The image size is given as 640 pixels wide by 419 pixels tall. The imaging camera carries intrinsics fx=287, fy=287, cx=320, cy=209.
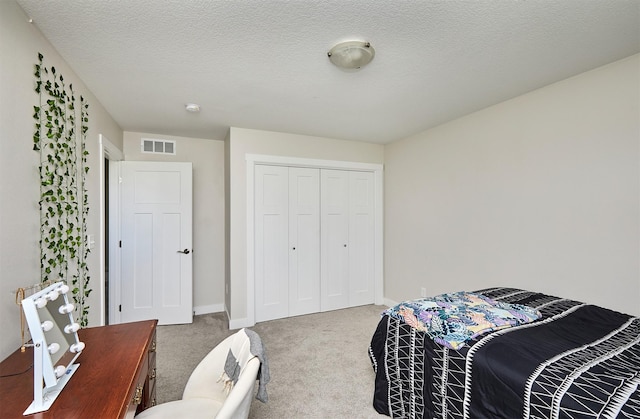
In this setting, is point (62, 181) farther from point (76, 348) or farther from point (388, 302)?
point (388, 302)

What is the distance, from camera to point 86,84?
2.25 meters

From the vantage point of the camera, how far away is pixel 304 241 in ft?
12.7

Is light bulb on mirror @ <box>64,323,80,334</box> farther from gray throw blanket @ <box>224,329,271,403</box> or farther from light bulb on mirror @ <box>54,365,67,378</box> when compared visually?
gray throw blanket @ <box>224,329,271,403</box>

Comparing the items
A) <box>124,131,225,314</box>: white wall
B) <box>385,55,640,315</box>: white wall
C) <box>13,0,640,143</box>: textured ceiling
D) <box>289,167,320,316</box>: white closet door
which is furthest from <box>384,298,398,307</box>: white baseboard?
<box>13,0,640,143</box>: textured ceiling

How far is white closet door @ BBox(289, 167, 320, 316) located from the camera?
381cm

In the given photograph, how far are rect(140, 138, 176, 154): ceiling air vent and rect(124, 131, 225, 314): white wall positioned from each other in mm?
66

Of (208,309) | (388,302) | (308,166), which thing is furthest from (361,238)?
(208,309)

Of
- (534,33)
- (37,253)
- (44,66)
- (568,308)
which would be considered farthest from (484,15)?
(37,253)

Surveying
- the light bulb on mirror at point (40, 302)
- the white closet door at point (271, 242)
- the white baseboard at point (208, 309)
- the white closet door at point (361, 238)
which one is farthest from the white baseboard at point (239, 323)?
the light bulb on mirror at point (40, 302)

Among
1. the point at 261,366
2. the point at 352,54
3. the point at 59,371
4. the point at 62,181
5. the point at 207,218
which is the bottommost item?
the point at 261,366

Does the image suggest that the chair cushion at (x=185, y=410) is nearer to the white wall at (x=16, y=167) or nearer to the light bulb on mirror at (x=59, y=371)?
the light bulb on mirror at (x=59, y=371)

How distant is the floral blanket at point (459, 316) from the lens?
1.60 m

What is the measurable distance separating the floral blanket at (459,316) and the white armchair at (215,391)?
1.06 m

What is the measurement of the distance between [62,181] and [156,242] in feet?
6.17
